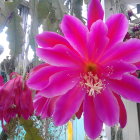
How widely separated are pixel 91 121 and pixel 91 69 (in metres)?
0.06

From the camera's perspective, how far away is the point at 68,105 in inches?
11.1

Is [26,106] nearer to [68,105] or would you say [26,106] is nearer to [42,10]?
[68,105]

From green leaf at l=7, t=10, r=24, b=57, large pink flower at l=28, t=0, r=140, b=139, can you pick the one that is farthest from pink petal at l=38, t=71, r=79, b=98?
green leaf at l=7, t=10, r=24, b=57

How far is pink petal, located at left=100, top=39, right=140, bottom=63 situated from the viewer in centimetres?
27

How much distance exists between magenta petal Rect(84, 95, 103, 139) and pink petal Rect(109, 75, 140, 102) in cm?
3

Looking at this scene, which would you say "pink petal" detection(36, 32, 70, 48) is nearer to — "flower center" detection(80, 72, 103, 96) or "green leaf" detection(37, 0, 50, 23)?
"flower center" detection(80, 72, 103, 96)

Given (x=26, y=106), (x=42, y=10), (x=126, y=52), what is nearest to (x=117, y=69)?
(x=126, y=52)

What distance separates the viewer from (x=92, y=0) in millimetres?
281

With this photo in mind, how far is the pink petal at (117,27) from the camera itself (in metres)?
0.27

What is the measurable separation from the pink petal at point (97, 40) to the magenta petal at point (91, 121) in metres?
0.05

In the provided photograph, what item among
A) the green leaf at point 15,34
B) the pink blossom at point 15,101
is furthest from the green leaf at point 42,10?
the pink blossom at point 15,101

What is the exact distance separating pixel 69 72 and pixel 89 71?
3 cm

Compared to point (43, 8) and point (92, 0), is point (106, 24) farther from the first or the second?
point (43, 8)

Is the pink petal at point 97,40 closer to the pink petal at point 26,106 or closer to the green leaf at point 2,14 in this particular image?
the pink petal at point 26,106
